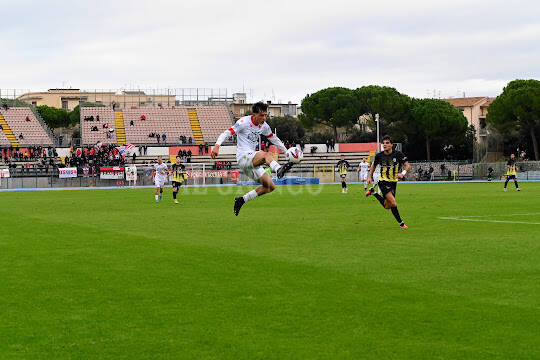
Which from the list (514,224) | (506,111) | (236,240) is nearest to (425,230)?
(514,224)

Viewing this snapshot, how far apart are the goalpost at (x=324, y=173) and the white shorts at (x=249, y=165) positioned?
51.2 metres

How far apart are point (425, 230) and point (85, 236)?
776 centimetres

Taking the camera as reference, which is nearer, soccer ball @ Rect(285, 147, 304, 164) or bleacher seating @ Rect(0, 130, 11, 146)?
soccer ball @ Rect(285, 147, 304, 164)

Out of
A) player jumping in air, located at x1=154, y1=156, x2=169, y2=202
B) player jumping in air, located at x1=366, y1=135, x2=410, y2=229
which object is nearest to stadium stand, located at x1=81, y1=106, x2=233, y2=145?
player jumping in air, located at x1=154, y1=156, x2=169, y2=202

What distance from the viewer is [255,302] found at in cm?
820

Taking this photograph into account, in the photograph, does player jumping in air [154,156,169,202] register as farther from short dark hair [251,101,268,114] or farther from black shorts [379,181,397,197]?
short dark hair [251,101,268,114]

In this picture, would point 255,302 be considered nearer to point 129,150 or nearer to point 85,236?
point 85,236

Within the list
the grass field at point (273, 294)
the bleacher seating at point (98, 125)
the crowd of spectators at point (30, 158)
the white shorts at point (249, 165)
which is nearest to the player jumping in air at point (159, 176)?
the grass field at point (273, 294)

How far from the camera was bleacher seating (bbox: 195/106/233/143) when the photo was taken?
86500mm

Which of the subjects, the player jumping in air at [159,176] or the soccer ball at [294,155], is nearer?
the soccer ball at [294,155]

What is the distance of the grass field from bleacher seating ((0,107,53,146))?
65889 millimetres

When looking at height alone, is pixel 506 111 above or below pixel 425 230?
above

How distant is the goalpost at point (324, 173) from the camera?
66812 mm

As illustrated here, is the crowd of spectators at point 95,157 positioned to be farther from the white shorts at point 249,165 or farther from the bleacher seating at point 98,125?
the white shorts at point 249,165
